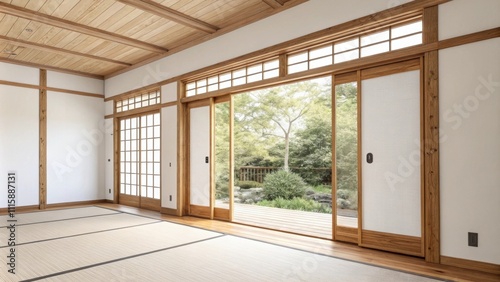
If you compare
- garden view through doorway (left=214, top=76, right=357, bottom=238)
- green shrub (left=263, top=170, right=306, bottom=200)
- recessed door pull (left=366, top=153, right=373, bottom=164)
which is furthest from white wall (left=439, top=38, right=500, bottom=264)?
green shrub (left=263, top=170, right=306, bottom=200)

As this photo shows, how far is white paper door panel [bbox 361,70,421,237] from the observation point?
3061 mm

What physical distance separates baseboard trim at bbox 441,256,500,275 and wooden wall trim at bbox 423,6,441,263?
8 centimetres

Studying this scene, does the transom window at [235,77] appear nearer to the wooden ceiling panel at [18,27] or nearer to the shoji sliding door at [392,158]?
the shoji sliding door at [392,158]

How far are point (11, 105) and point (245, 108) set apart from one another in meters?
6.26

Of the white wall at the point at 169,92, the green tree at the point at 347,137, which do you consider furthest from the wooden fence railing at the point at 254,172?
the green tree at the point at 347,137

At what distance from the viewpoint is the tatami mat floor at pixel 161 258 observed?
2.58m

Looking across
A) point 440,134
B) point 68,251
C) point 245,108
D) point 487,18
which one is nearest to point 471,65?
point 487,18

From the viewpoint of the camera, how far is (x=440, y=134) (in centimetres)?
286

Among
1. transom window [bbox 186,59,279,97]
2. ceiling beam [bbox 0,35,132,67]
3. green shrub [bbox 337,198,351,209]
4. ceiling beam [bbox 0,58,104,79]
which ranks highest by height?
ceiling beam [bbox 0,35,132,67]

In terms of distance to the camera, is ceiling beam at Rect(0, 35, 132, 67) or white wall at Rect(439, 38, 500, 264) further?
ceiling beam at Rect(0, 35, 132, 67)

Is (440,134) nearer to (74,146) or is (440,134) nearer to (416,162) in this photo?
(416,162)

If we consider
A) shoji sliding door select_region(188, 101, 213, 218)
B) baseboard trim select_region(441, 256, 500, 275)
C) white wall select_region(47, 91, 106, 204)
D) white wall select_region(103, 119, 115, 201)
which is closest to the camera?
baseboard trim select_region(441, 256, 500, 275)

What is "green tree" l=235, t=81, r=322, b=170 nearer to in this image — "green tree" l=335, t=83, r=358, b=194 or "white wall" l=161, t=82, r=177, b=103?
"white wall" l=161, t=82, r=177, b=103

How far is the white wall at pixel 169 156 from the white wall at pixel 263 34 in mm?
762
